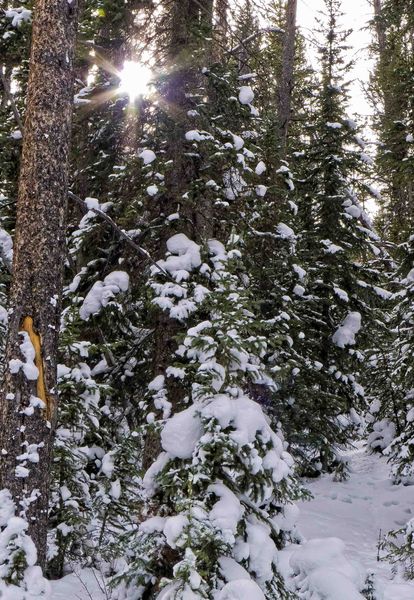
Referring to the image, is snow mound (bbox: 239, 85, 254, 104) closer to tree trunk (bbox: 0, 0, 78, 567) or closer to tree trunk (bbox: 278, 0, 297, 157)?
tree trunk (bbox: 0, 0, 78, 567)

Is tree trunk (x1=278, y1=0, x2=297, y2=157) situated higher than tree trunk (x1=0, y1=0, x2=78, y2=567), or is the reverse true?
tree trunk (x1=278, y1=0, x2=297, y2=157)

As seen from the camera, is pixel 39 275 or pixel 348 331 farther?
pixel 348 331

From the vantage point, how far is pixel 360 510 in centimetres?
1246

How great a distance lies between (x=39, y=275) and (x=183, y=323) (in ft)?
8.41

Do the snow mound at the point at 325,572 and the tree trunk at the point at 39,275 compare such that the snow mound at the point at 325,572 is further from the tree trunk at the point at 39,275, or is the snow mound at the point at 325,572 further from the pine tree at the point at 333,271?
the pine tree at the point at 333,271

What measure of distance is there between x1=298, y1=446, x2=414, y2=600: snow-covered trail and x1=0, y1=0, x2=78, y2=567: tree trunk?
572 cm

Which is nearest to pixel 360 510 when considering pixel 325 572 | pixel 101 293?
pixel 101 293

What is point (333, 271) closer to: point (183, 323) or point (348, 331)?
point (348, 331)

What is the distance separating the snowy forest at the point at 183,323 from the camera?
4.89 meters

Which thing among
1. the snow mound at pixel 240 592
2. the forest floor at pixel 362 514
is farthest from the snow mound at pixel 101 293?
the snow mound at pixel 240 592

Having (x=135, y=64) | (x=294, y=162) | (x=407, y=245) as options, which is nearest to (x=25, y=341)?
(x=135, y=64)

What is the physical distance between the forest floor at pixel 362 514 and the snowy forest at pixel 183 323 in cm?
6

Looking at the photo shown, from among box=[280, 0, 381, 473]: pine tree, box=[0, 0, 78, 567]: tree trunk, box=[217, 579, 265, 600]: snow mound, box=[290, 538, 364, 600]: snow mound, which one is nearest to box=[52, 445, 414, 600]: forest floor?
box=[280, 0, 381, 473]: pine tree

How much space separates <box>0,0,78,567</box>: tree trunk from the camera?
5.08 m
